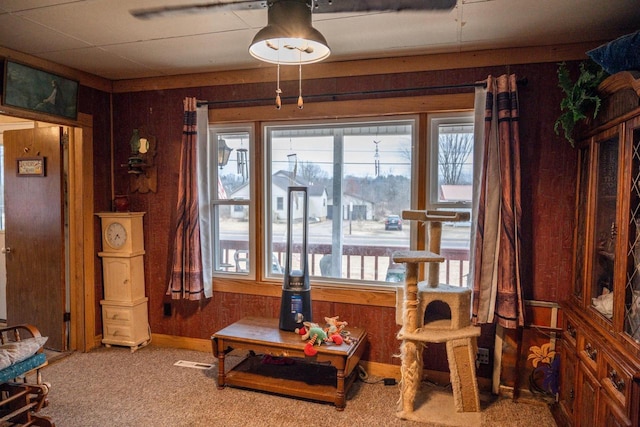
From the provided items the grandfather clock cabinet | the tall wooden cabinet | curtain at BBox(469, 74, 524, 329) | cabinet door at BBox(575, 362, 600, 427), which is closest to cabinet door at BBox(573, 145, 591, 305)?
the tall wooden cabinet

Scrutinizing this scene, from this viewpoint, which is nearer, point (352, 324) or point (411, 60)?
point (411, 60)

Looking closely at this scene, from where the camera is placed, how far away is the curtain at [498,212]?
262 cm

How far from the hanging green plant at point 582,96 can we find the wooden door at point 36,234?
3791 millimetres

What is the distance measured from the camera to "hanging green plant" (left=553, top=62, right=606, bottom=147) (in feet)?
7.06

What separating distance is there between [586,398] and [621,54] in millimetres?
1670

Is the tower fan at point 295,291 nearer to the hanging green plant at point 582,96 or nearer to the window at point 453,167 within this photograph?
the window at point 453,167

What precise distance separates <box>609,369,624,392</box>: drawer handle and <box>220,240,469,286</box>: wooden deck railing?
4.03 ft

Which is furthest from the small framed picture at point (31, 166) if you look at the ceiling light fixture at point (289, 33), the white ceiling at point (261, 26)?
the ceiling light fixture at point (289, 33)

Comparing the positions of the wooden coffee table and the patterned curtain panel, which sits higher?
the patterned curtain panel

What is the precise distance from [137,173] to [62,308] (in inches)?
52.3

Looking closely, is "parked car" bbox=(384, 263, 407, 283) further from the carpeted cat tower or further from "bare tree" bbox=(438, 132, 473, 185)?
"bare tree" bbox=(438, 132, 473, 185)

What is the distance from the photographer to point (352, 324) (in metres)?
3.14

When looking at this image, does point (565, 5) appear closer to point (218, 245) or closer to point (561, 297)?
point (561, 297)

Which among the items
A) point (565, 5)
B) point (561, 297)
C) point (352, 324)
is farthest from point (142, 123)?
point (561, 297)
